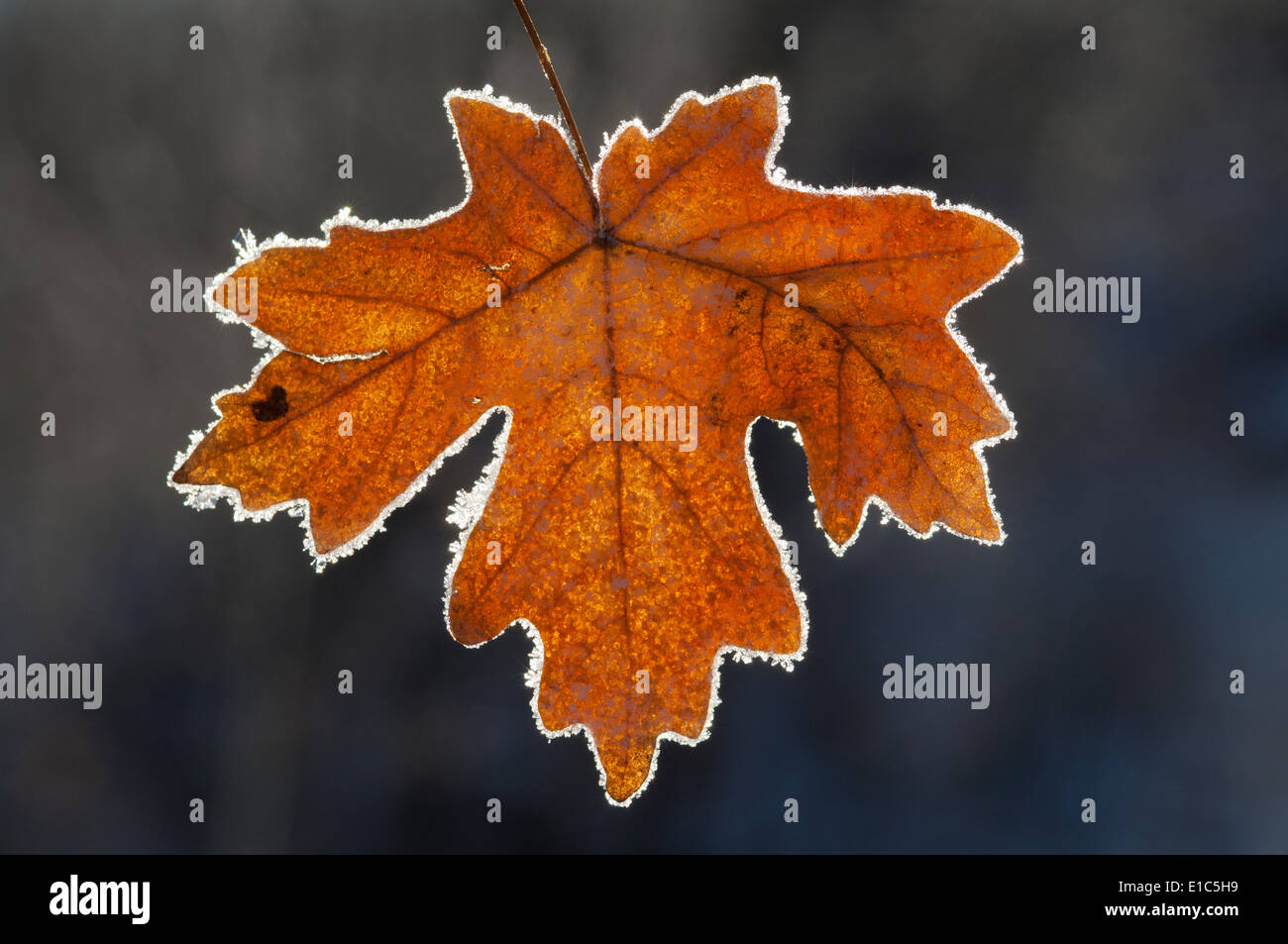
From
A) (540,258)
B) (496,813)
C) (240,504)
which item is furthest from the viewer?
(496,813)

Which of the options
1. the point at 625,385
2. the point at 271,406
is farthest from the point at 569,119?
the point at 271,406

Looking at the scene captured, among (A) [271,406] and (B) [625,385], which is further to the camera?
(B) [625,385]

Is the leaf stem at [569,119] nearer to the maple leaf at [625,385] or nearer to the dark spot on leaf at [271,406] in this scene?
the maple leaf at [625,385]

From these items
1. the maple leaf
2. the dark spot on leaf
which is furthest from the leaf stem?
the dark spot on leaf

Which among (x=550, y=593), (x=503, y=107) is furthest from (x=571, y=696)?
(x=503, y=107)

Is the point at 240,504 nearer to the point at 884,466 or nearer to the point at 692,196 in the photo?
the point at 692,196

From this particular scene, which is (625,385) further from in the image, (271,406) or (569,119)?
(271,406)

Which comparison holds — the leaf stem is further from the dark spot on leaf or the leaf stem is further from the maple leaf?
the dark spot on leaf
